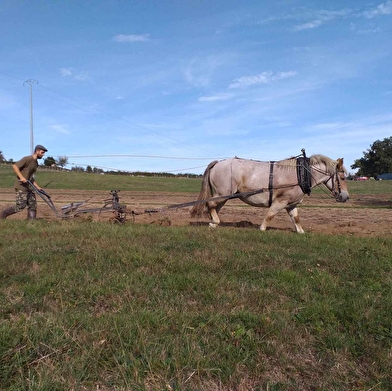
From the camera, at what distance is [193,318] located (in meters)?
3.08

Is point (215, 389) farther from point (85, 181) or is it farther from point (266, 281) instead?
point (85, 181)

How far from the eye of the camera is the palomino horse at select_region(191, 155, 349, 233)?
821 cm

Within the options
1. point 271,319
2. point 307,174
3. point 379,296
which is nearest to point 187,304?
point 271,319

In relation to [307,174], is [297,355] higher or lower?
lower

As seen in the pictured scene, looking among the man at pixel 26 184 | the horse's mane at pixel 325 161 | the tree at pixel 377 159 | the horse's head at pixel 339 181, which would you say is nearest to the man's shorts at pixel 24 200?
the man at pixel 26 184

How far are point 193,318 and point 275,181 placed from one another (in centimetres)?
572

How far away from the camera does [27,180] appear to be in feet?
28.2

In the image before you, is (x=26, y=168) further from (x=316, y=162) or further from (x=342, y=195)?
(x=342, y=195)

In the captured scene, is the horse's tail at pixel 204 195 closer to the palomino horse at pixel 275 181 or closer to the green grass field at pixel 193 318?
the palomino horse at pixel 275 181

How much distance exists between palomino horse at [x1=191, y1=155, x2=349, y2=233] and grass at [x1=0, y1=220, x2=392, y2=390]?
2912 mm

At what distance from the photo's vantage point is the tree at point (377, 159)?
85000 mm

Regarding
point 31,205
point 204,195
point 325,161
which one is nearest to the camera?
point 325,161

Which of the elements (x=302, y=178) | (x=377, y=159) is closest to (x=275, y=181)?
(x=302, y=178)

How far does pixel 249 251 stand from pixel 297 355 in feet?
9.08
